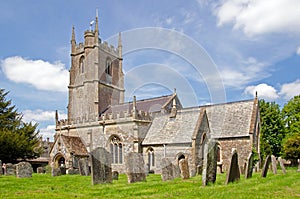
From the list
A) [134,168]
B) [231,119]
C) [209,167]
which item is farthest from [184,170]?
[231,119]

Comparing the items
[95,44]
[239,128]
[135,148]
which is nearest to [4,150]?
[135,148]

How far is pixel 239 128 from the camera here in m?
25.0

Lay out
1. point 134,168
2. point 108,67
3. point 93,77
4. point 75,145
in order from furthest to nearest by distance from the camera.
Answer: point 108,67, point 93,77, point 75,145, point 134,168

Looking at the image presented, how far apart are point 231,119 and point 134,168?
16010 mm

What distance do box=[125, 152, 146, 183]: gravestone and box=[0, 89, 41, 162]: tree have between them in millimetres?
19986

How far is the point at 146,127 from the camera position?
28094mm

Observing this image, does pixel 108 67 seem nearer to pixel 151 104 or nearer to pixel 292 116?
pixel 151 104

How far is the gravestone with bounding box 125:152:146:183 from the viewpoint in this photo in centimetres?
1247

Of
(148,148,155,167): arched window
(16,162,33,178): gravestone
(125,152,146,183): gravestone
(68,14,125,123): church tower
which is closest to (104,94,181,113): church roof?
(68,14,125,123): church tower

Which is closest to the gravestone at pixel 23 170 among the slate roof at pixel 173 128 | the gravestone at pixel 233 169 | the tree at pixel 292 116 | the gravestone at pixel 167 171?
the gravestone at pixel 167 171

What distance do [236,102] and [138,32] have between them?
1460cm

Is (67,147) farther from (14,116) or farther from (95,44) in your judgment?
(95,44)

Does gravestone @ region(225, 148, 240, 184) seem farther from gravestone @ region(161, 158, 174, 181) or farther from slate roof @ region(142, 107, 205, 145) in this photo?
slate roof @ region(142, 107, 205, 145)

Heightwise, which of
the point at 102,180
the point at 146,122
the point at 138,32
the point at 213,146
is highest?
the point at 138,32
